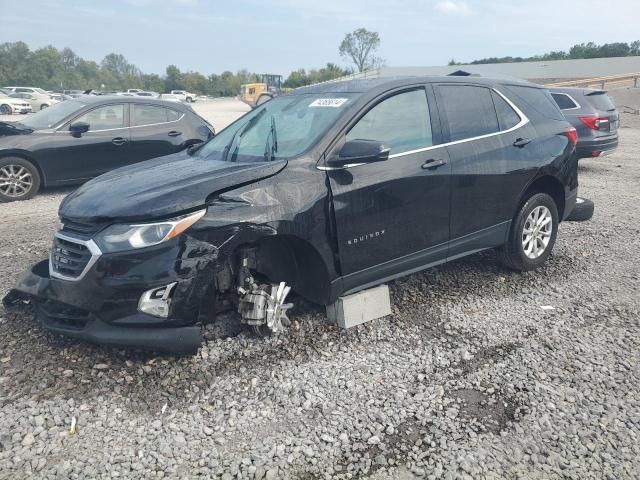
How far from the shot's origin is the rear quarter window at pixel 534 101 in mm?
4965

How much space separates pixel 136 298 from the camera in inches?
123

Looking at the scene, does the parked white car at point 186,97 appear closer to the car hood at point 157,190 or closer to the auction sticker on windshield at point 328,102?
the auction sticker on windshield at point 328,102

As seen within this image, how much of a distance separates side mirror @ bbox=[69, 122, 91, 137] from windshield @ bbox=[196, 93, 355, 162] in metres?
4.63

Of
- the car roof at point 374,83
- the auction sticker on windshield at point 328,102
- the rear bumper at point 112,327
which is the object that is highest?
the car roof at point 374,83

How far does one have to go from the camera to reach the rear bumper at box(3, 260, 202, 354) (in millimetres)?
3170

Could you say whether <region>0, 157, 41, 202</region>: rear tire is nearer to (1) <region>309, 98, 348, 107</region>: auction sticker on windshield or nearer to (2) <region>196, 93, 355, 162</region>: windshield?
(2) <region>196, 93, 355, 162</region>: windshield

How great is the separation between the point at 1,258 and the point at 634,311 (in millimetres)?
5928

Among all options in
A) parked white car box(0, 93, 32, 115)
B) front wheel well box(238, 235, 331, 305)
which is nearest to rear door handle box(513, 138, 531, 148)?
front wheel well box(238, 235, 331, 305)

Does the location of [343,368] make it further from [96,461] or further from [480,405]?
[96,461]

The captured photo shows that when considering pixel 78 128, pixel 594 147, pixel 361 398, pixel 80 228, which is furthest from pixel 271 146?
pixel 594 147

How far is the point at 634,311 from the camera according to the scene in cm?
425

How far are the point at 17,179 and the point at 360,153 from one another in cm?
671

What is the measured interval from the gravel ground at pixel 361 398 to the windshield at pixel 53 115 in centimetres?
468

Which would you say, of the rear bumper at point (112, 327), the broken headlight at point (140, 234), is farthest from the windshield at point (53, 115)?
the broken headlight at point (140, 234)
